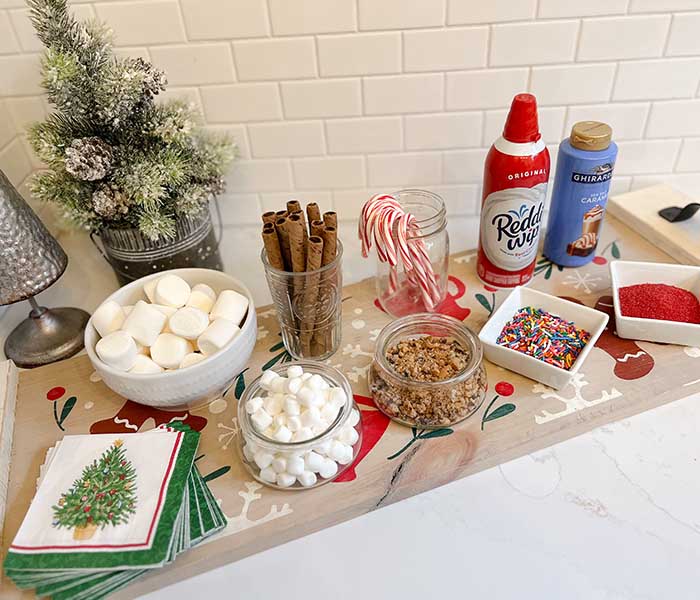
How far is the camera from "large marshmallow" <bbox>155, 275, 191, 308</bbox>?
2.92 ft

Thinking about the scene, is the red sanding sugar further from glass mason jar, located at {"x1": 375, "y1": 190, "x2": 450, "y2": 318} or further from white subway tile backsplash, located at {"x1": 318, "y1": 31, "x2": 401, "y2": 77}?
white subway tile backsplash, located at {"x1": 318, "y1": 31, "x2": 401, "y2": 77}

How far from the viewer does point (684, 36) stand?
1037 millimetres

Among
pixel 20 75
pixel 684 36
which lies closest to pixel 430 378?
pixel 684 36

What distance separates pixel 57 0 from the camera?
0.84m

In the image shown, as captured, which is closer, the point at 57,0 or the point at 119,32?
the point at 57,0

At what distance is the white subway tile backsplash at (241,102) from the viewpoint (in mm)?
1092

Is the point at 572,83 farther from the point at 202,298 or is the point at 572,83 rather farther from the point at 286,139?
the point at 202,298

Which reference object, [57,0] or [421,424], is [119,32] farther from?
[421,424]

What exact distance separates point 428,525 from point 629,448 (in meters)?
0.29

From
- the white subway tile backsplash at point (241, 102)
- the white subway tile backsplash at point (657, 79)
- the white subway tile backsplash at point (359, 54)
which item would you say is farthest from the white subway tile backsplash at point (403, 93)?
the white subway tile backsplash at point (657, 79)

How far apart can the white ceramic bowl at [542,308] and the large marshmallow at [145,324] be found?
1.49 ft

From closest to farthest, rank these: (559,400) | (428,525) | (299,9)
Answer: (428,525)
(559,400)
(299,9)

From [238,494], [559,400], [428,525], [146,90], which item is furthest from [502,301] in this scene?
[146,90]

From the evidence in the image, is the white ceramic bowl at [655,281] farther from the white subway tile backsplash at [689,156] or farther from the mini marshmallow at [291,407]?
the mini marshmallow at [291,407]
